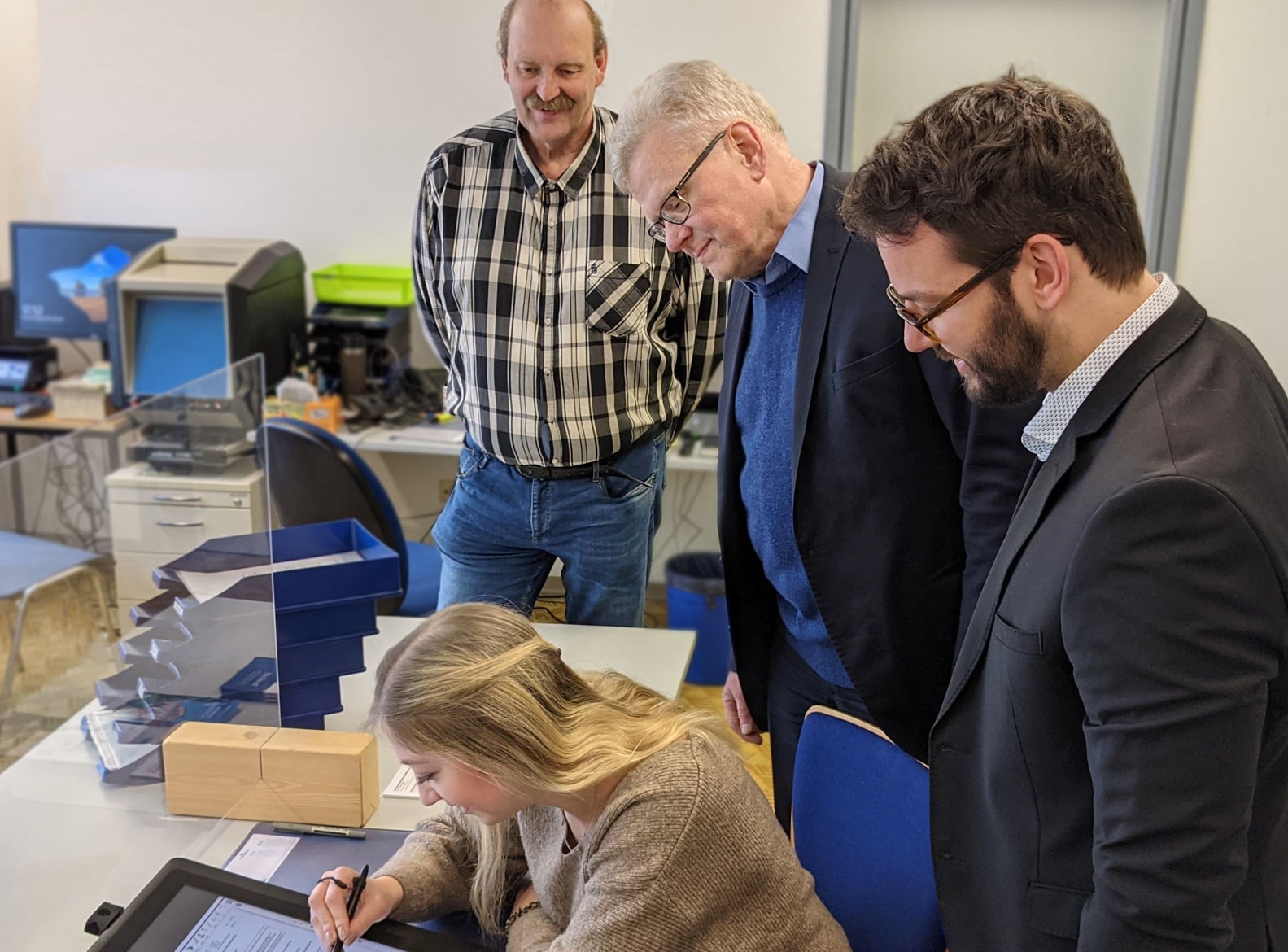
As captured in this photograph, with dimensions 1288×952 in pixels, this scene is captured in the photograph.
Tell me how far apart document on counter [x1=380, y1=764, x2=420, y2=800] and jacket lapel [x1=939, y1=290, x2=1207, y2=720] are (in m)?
0.86

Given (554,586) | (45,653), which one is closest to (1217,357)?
(554,586)

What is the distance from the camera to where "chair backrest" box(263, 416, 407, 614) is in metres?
2.64

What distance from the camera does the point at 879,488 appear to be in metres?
1.50

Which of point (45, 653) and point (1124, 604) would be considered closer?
point (1124, 604)

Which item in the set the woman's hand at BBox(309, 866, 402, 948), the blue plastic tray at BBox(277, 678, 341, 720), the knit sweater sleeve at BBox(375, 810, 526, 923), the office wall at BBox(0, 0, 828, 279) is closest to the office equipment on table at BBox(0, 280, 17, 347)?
the office wall at BBox(0, 0, 828, 279)

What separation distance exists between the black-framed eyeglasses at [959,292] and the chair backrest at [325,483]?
70.5 inches

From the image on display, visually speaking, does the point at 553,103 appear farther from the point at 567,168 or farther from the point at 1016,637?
the point at 1016,637

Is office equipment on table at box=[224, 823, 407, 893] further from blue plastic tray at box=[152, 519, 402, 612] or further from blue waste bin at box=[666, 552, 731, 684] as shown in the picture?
blue waste bin at box=[666, 552, 731, 684]

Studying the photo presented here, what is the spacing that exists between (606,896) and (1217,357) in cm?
Result: 76

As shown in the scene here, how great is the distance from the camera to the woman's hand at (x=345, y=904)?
1.19 m

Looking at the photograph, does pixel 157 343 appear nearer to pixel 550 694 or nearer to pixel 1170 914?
pixel 550 694

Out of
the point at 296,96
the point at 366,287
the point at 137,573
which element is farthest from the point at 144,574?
the point at 296,96

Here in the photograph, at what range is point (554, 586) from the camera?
6.71 ft

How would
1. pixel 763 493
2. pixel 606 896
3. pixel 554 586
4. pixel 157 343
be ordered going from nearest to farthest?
pixel 606 896 < pixel 763 493 < pixel 554 586 < pixel 157 343
